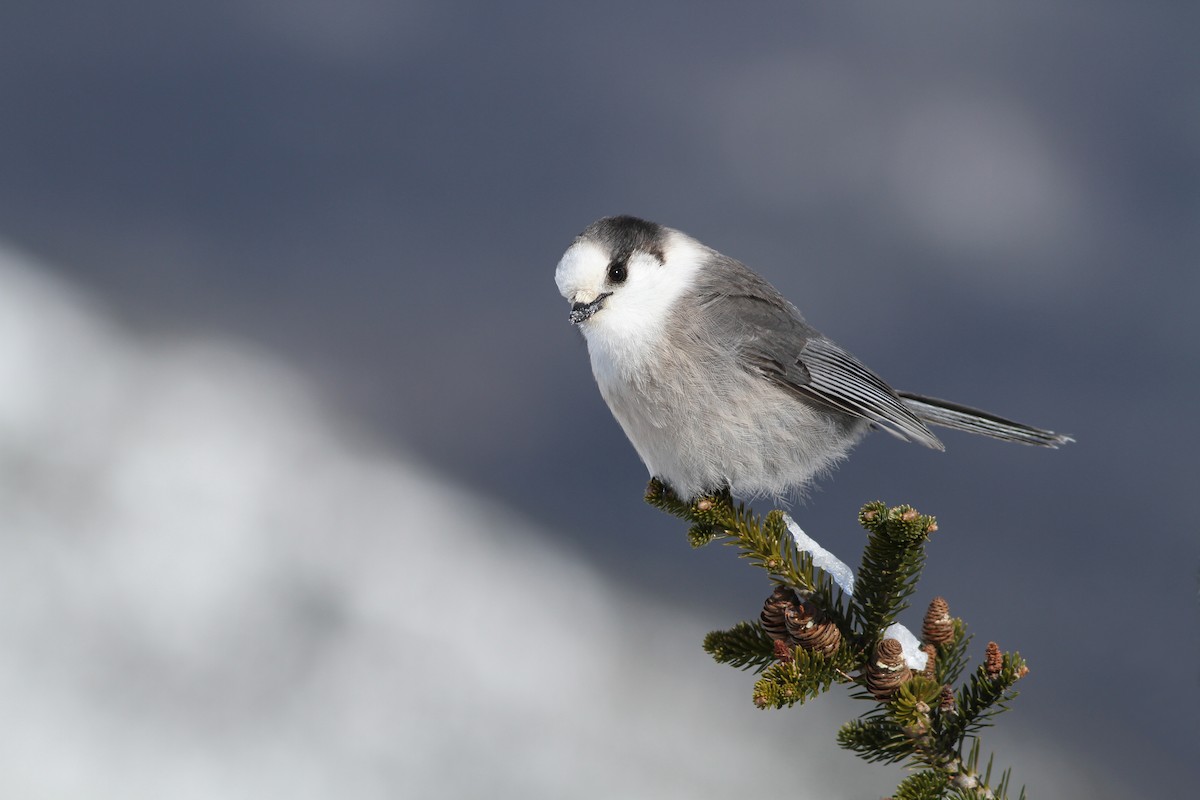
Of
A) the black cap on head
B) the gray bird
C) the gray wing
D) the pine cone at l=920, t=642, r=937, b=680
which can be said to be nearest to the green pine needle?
the pine cone at l=920, t=642, r=937, b=680

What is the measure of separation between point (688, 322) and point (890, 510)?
1.92ft

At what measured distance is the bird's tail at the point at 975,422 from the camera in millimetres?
1804

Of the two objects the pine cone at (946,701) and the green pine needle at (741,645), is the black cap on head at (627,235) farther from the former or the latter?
the pine cone at (946,701)

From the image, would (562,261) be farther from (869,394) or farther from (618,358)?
(869,394)

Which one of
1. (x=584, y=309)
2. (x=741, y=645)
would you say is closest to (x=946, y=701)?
(x=741, y=645)

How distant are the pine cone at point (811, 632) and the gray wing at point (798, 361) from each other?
57 cm

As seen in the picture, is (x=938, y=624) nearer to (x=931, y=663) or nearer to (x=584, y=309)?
(x=931, y=663)

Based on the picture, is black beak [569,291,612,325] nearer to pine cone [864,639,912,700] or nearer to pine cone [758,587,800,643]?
pine cone [758,587,800,643]

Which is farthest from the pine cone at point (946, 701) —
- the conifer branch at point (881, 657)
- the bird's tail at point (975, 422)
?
the bird's tail at point (975, 422)

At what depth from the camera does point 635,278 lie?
171cm

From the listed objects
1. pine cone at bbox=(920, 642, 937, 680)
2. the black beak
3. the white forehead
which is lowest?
pine cone at bbox=(920, 642, 937, 680)

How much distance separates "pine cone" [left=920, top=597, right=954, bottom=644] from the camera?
120 cm

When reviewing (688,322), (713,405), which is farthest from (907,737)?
(688,322)

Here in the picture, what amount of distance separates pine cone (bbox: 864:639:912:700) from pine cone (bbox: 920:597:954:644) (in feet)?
0.16
